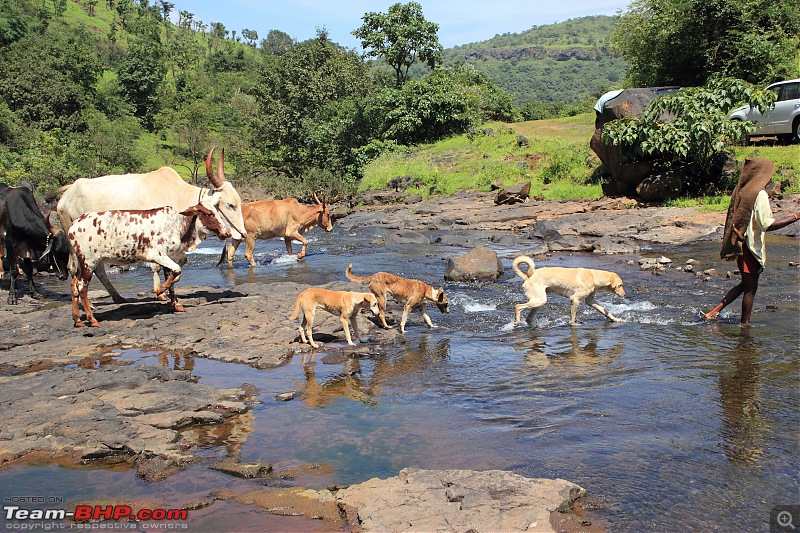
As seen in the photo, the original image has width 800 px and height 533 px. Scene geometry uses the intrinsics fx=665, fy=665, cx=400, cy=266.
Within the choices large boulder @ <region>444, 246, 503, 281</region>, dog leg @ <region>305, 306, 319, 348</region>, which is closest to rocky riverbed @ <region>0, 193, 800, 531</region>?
dog leg @ <region>305, 306, 319, 348</region>

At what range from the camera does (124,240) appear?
10258 millimetres

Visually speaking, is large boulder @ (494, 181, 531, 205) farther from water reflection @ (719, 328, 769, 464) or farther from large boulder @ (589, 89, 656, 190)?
water reflection @ (719, 328, 769, 464)

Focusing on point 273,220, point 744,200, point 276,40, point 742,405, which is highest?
point 276,40

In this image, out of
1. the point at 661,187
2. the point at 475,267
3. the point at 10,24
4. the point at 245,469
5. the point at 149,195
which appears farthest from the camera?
the point at 10,24

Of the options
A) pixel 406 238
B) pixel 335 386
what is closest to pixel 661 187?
pixel 406 238

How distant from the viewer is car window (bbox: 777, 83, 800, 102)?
2145cm

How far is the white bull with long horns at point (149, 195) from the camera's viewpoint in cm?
1212

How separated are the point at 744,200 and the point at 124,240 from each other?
368 inches

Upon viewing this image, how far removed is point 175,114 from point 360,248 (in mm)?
39569

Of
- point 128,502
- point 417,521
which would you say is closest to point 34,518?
point 128,502

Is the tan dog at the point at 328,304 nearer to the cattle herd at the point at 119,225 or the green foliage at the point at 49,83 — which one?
the cattle herd at the point at 119,225

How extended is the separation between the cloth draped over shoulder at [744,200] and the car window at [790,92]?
14231mm

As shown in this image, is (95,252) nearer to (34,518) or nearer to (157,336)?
(157,336)

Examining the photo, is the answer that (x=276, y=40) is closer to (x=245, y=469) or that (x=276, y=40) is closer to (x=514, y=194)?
(x=514, y=194)
